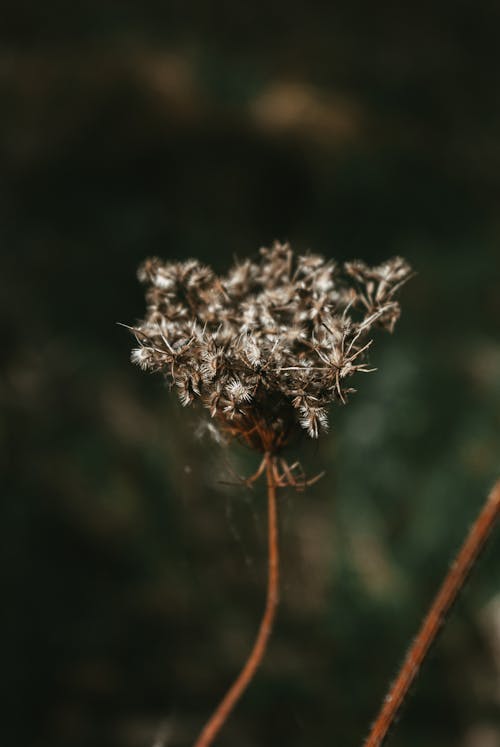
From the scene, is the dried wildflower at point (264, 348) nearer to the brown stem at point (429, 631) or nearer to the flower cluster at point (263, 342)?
the flower cluster at point (263, 342)

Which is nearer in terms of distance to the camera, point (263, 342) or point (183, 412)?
point (263, 342)

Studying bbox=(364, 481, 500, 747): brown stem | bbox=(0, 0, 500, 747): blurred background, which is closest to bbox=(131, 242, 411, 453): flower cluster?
bbox=(364, 481, 500, 747): brown stem

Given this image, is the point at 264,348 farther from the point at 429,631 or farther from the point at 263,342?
the point at 429,631

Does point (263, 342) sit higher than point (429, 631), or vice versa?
point (263, 342)

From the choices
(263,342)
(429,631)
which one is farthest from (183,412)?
(429,631)

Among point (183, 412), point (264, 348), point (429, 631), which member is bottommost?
point (429, 631)
